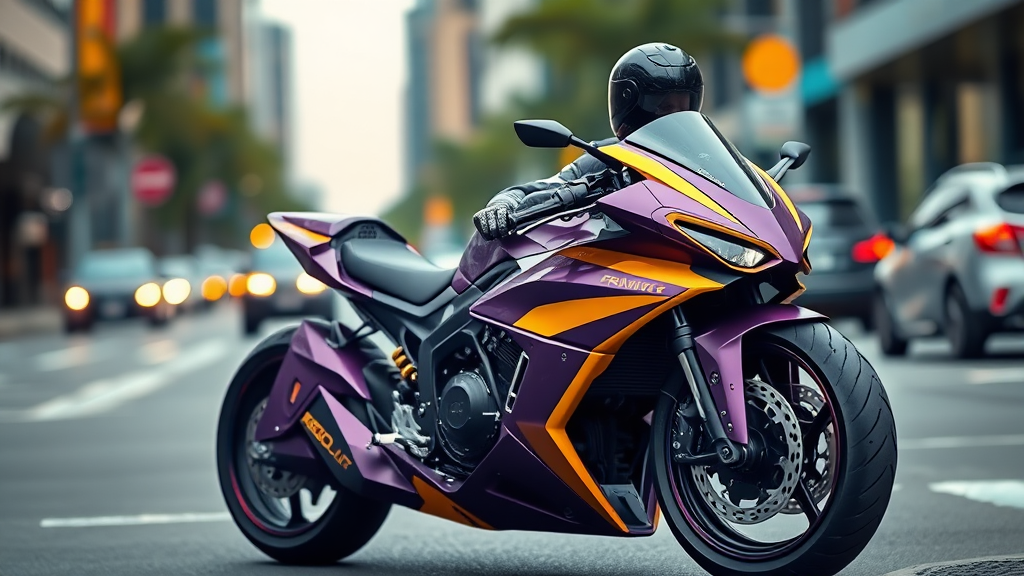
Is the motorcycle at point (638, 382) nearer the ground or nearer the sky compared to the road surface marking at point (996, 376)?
nearer the sky

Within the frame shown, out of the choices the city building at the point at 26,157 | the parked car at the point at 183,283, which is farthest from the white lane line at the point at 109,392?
the city building at the point at 26,157

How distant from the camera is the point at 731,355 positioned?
4.62 meters

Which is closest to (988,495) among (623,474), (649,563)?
(649,563)

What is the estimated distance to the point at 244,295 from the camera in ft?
88.8

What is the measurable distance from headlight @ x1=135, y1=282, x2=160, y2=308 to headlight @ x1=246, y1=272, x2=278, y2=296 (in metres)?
6.41

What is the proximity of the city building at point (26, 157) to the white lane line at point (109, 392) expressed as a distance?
32.5 metres

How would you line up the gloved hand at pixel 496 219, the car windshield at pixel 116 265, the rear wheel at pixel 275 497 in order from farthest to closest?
the car windshield at pixel 116 265
the rear wheel at pixel 275 497
the gloved hand at pixel 496 219

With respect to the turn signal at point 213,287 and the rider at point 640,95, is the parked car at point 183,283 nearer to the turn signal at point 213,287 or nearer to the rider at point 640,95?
the turn signal at point 213,287

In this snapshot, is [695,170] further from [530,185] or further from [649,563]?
[649,563]

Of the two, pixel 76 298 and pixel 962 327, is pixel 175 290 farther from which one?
pixel 962 327

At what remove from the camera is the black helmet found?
196 inches

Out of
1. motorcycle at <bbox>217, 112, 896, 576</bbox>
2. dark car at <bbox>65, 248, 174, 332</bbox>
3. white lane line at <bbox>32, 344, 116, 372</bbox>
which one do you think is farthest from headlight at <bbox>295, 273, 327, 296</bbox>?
motorcycle at <bbox>217, 112, 896, 576</bbox>

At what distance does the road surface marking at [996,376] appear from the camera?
13102 mm

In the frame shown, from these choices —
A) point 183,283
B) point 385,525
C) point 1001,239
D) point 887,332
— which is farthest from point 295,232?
point 183,283
